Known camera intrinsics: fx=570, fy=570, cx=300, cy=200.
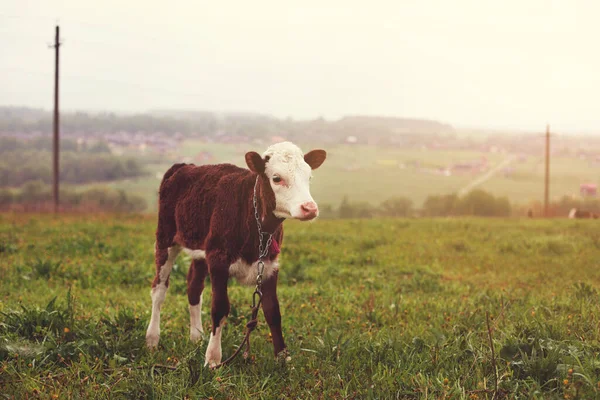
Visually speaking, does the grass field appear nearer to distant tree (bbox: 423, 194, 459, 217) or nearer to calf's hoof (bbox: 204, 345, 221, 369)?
calf's hoof (bbox: 204, 345, 221, 369)

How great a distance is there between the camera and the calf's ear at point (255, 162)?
5.23m

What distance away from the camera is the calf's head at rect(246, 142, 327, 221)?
16.9ft

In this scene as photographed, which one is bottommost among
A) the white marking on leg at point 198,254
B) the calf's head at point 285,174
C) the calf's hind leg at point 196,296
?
the calf's hind leg at point 196,296

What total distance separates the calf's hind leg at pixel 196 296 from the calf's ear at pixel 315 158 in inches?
76.3

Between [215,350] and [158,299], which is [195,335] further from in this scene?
[215,350]

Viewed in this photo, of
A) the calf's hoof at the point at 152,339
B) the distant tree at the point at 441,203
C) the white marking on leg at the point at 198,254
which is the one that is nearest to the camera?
the white marking on leg at the point at 198,254

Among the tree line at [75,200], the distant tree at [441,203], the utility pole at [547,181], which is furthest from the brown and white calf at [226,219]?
the utility pole at [547,181]

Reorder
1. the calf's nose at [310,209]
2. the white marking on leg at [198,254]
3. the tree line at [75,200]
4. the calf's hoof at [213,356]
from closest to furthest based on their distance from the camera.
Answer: the calf's nose at [310,209]
the calf's hoof at [213,356]
the white marking on leg at [198,254]
the tree line at [75,200]

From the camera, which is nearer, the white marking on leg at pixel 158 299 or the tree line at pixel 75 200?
the white marking on leg at pixel 158 299

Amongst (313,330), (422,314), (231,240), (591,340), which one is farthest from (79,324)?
(591,340)

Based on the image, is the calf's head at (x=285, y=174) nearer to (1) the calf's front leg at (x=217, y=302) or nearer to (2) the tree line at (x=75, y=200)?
(1) the calf's front leg at (x=217, y=302)

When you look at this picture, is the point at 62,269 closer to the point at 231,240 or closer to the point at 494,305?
the point at 231,240

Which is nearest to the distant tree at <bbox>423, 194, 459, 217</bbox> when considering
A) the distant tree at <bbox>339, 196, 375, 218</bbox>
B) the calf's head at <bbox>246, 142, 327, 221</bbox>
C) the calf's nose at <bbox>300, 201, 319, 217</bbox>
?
the distant tree at <bbox>339, 196, 375, 218</bbox>

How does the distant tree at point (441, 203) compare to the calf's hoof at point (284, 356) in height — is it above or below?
below
